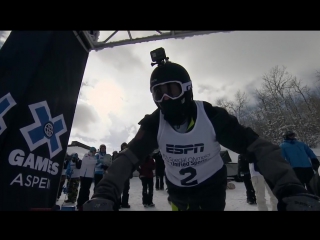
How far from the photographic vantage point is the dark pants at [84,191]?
523cm

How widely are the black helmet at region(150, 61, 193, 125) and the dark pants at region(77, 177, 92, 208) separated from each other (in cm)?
430

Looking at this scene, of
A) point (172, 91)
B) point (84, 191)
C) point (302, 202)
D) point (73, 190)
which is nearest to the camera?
point (302, 202)

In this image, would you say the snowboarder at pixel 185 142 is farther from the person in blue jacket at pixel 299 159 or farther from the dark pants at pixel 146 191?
the dark pants at pixel 146 191

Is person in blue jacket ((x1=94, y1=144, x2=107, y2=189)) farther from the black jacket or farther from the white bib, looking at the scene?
the white bib

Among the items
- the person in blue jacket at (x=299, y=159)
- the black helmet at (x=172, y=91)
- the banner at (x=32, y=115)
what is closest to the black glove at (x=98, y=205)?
the black helmet at (x=172, y=91)

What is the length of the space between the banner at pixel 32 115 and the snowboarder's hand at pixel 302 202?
2874mm

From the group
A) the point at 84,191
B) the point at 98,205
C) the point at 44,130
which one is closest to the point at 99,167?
the point at 84,191

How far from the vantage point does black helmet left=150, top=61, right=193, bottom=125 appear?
1.79 m

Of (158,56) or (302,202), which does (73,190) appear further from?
(302,202)

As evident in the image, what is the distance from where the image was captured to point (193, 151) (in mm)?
1734

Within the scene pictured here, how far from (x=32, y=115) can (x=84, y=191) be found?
9.95 ft
